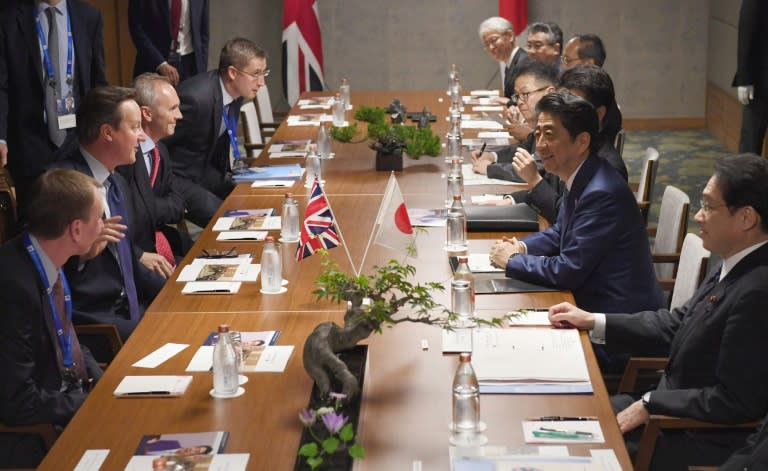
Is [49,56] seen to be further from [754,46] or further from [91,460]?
[754,46]

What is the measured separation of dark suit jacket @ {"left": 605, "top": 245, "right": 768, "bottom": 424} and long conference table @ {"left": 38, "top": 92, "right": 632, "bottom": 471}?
0.95 ft

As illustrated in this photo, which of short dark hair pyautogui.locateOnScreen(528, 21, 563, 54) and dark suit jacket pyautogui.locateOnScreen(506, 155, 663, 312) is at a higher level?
short dark hair pyautogui.locateOnScreen(528, 21, 563, 54)

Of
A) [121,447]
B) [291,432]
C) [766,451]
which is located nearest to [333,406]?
[291,432]

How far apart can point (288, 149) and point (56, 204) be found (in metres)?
3.34

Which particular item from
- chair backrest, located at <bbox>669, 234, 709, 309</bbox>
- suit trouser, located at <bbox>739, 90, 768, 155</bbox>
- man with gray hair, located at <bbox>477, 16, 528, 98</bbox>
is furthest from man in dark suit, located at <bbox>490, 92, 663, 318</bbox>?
man with gray hair, located at <bbox>477, 16, 528, 98</bbox>

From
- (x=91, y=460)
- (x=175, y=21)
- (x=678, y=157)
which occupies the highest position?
(x=175, y=21)

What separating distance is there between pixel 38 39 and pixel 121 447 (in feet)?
13.1

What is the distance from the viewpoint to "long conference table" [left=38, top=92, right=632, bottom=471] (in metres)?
2.74

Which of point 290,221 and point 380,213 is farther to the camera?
point 290,221

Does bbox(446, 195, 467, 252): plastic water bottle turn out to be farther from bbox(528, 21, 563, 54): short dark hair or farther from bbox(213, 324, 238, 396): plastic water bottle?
bbox(528, 21, 563, 54): short dark hair

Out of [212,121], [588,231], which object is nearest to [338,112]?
[212,121]

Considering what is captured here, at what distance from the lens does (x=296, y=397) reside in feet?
9.95

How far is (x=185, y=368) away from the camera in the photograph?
3.27 metres

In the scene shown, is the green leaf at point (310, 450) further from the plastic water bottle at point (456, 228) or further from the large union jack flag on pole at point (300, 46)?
the large union jack flag on pole at point (300, 46)
